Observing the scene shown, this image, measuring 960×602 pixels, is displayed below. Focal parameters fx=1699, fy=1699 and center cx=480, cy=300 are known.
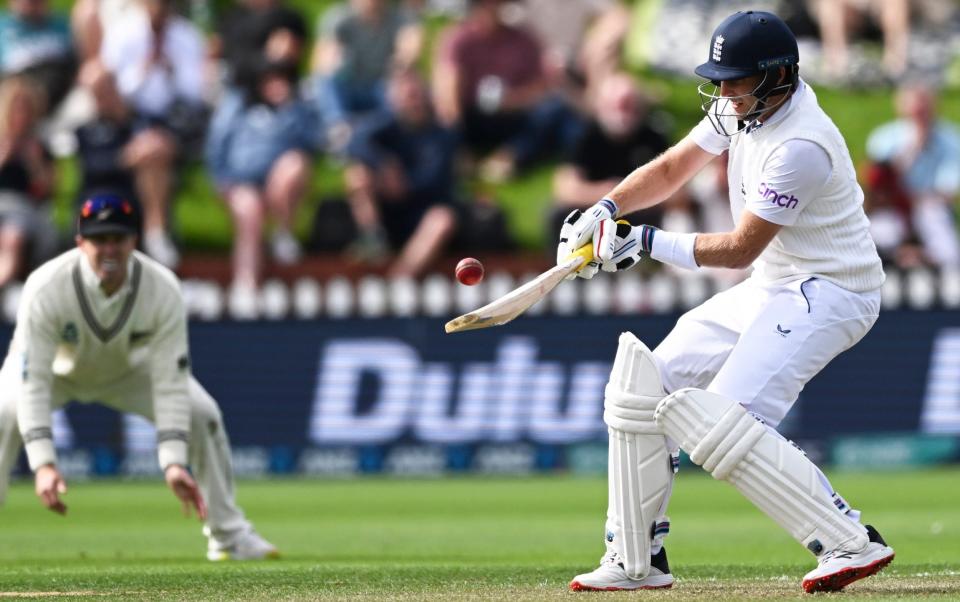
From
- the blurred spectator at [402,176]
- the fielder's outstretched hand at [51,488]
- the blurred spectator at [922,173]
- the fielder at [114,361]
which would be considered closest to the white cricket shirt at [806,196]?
the fielder at [114,361]

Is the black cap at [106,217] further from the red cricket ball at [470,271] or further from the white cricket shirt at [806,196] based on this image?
the white cricket shirt at [806,196]

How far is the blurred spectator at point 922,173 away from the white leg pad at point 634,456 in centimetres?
910

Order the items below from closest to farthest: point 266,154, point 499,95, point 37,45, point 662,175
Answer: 1. point 662,175
2. point 266,154
3. point 499,95
4. point 37,45

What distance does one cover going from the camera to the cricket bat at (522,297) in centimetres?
598

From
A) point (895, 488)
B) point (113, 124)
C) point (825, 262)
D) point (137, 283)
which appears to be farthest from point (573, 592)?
point (113, 124)

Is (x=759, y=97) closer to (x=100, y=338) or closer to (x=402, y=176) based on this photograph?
(x=100, y=338)

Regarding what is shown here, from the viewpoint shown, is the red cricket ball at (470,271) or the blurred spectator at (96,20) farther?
the blurred spectator at (96,20)

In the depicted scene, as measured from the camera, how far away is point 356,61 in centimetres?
1619

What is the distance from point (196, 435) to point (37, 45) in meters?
9.26

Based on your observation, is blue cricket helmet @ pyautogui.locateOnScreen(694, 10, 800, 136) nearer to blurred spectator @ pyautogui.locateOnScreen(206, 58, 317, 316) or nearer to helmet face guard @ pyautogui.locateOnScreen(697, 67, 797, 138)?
helmet face guard @ pyautogui.locateOnScreen(697, 67, 797, 138)

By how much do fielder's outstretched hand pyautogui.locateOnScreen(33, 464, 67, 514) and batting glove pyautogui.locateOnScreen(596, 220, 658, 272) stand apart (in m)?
2.55

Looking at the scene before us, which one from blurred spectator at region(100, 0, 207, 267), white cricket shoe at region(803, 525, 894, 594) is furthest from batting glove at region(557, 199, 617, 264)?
blurred spectator at region(100, 0, 207, 267)

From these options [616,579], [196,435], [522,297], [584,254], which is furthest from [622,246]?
[196,435]

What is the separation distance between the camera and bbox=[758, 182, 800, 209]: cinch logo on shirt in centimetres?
588
